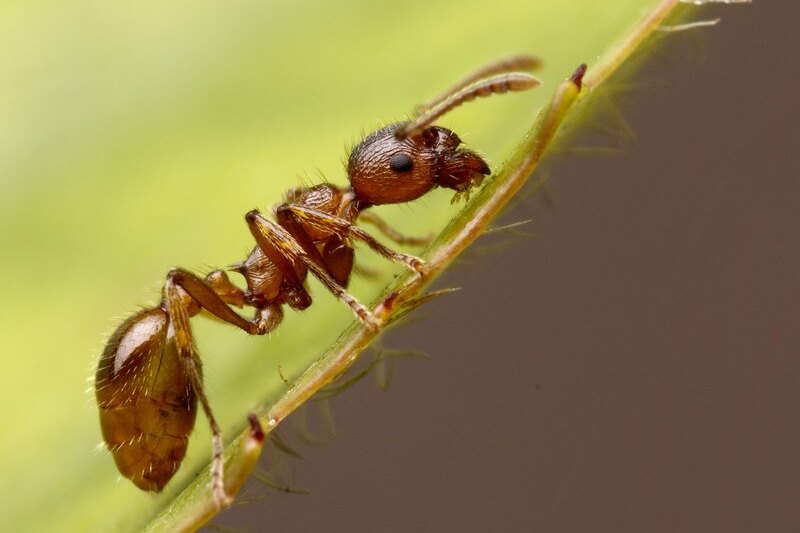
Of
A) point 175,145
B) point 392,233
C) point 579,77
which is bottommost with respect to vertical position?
point 392,233

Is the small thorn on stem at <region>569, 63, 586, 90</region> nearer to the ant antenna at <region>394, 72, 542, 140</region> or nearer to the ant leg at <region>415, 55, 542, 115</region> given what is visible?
the ant antenna at <region>394, 72, 542, 140</region>

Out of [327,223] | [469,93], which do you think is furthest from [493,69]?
[327,223]

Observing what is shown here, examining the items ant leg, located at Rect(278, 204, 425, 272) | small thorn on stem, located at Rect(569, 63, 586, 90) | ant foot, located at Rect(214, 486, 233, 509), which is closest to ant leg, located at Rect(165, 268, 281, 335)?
ant leg, located at Rect(278, 204, 425, 272)

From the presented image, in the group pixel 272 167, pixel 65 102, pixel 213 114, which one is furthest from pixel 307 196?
pixel 65 102

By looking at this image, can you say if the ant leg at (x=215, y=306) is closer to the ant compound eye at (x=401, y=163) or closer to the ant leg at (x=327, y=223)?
the ant leg at (x=327, y=223)

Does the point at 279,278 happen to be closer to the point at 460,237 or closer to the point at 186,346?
the point at 186,346
